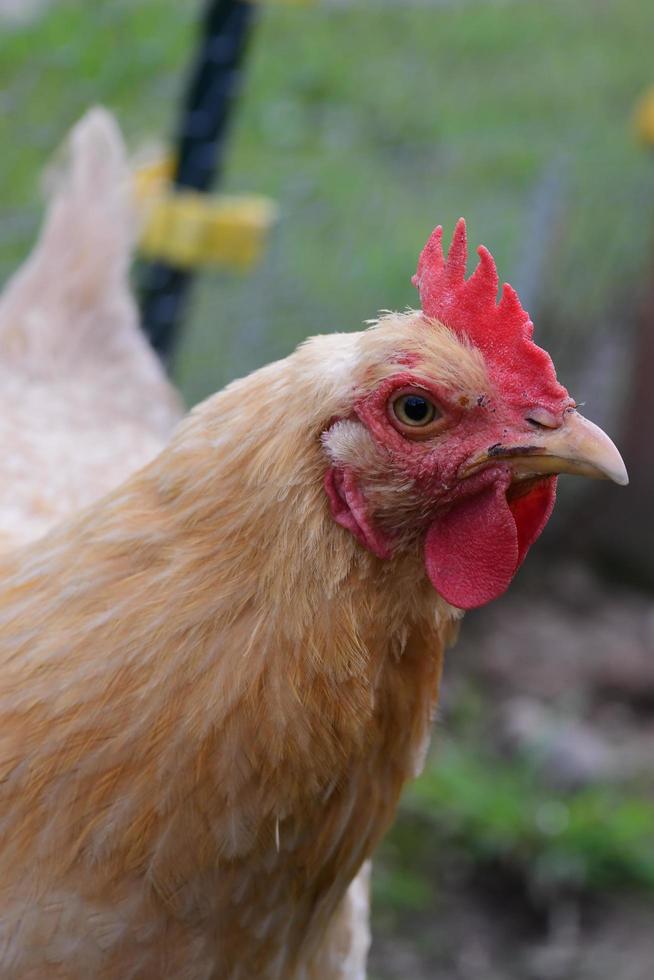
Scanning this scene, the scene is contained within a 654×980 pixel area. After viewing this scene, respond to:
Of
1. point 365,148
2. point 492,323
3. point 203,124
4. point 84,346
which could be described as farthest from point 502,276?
point 492,323

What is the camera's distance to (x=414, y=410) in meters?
1.67

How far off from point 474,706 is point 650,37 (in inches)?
261

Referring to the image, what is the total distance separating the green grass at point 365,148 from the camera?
493 centimetres

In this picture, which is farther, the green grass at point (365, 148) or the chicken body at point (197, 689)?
the green grass at point (365, 148)

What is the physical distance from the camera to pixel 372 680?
1.78 metres

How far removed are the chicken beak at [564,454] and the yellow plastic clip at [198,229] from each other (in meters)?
2.24

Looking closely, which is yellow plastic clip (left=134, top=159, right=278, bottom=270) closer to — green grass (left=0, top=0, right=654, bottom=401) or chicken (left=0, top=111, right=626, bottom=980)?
green grass (left=0, top=0, right=654, bottom=401)

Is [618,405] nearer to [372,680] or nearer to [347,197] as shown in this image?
[347,197]

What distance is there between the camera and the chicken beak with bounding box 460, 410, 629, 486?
165 cm

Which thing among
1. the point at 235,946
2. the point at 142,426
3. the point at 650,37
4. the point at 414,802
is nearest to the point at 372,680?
the point at 235,946

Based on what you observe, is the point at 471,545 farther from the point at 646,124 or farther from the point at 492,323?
the point at 646,124

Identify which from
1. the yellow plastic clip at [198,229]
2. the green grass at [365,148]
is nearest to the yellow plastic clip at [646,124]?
the green grass at [365,148]

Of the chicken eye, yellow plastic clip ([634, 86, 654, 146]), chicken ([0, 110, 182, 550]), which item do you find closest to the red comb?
the chicken eye

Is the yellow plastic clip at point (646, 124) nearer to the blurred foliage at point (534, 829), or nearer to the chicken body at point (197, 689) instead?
the blurred foliage at point (534, 829)
